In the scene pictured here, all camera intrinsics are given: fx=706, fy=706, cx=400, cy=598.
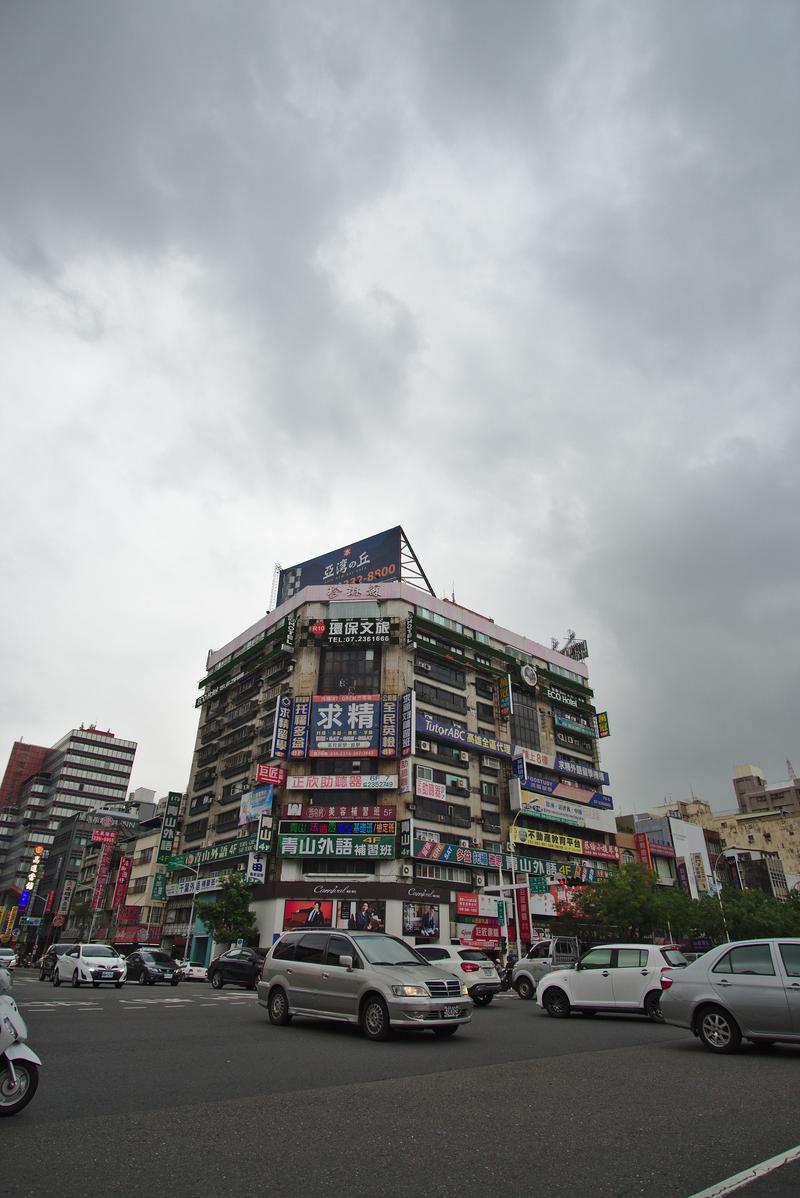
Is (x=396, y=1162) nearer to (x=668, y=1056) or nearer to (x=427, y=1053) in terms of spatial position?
(x=427, y=1053)

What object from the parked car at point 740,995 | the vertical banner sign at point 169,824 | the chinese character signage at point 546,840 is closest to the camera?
the parked car at point 740,995

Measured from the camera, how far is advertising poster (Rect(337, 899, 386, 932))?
1858 inches

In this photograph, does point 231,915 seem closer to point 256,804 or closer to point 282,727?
point 256,804

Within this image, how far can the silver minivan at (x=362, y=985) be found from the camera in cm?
1073

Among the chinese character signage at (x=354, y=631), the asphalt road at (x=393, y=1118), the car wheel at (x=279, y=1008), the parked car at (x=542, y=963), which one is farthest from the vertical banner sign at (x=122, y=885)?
the asphalt road at (x=393, y=1118)

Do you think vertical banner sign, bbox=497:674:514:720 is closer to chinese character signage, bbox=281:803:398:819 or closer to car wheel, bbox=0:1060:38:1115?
chinese character signage, bbox=281:803:398:819

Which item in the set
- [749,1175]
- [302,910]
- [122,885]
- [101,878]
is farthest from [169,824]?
[749,1175]

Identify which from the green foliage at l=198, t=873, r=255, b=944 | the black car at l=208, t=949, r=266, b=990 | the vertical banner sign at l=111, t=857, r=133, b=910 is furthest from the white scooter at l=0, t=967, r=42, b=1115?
the vertical banner sign at l=111, t=857, r=133, b=910

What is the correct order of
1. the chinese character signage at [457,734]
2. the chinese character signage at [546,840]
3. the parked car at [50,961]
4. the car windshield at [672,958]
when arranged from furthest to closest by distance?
the chinese character signage at [546,840]
the chinese character signage at [457,734]
the parked car at [50,961]
the car windshield at [672,958]

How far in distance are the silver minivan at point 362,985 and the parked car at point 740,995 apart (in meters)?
3.36

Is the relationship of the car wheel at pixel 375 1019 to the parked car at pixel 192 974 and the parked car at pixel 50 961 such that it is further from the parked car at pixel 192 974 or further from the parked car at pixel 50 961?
the parked car at pixel 192 974

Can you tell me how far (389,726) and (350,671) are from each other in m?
6.60

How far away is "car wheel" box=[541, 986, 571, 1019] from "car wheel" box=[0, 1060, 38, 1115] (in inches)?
493

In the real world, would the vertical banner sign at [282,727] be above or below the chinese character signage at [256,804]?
above
